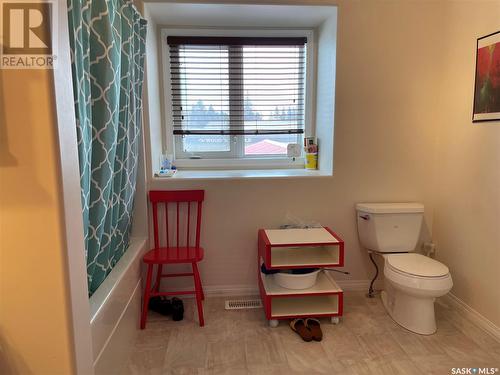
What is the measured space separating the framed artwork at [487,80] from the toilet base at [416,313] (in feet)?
3.80

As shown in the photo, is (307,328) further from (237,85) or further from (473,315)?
(237,85)

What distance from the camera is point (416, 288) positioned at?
6.20 feet

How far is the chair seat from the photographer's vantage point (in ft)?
6.67

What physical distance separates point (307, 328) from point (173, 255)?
3.17 ft

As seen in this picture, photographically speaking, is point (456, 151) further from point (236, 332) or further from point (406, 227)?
point (236, 332)

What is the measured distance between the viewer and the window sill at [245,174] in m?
2.34

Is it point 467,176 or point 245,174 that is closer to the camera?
point 467,176

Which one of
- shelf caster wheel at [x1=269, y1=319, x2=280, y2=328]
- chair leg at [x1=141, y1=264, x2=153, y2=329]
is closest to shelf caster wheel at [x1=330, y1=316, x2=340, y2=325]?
shelf caster wheel at [x1=269, y1=319, x2=280, y2=328]

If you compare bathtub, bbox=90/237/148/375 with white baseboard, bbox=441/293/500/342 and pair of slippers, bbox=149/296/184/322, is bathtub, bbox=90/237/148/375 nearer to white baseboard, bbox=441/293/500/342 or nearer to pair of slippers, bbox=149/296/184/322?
pair of slippers, bbox=149/296/184/322

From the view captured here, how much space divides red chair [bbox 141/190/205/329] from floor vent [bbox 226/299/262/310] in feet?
0.70

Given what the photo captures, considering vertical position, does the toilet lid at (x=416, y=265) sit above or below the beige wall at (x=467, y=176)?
below

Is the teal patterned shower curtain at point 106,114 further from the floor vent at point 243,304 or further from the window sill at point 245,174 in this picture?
the floor vent at point 243,304

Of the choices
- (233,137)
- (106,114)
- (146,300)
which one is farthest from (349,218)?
(106,114)

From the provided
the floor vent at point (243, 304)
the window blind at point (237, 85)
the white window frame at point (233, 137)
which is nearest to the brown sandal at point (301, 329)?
the floor vent at point (243, 304)
